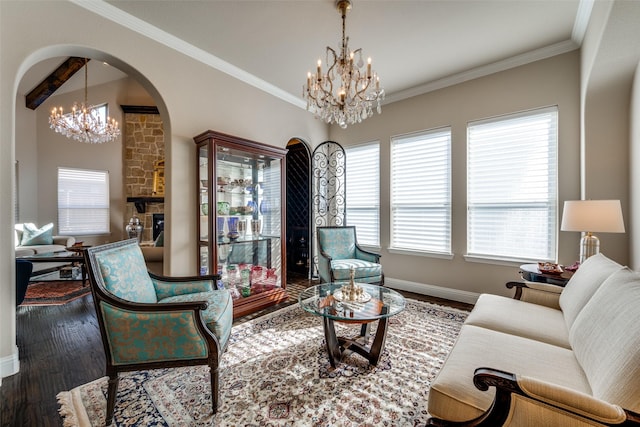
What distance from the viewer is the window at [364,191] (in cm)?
422

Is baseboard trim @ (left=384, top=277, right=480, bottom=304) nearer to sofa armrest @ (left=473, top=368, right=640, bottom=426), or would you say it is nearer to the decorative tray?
the decorative tray

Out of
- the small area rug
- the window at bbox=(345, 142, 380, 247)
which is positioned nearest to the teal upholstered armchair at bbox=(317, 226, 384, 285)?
the window at bbox=(345, 142, 380, 247)

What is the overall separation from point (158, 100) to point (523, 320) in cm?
361

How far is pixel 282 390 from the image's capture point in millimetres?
1740

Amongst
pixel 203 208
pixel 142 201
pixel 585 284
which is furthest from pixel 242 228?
pixel 142 201

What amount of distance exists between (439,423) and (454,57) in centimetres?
341

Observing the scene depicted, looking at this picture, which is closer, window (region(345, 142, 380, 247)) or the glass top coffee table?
the glass top coffee table

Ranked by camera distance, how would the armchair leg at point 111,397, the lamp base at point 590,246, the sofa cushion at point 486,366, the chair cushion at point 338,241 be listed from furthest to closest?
the chair cushion at point 338,241 < the lamp base at point 590,246 < the armchair leg at point 111,397 < the sofa cushion at point 486,366

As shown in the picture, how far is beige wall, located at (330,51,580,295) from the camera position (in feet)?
9.11

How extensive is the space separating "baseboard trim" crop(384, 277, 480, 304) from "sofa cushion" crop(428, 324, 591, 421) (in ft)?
6.68

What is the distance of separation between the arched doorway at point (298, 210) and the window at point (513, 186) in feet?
8.09

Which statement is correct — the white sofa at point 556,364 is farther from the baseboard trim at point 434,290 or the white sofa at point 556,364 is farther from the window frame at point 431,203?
the window frame at point 431,203

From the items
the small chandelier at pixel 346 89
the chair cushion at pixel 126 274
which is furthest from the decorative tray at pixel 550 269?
the chair cushion at pixel 126 274

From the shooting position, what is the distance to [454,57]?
3010 millimetres
